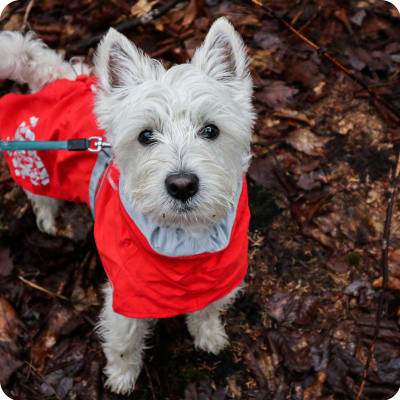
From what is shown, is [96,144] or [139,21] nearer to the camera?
[96,144]

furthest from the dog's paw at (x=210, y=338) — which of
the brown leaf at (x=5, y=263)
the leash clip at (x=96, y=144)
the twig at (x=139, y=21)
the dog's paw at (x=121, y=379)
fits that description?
the twig at (x=139, y=21)

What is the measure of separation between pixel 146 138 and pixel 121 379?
2.35 metres

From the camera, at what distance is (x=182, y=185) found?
2084 millimetres

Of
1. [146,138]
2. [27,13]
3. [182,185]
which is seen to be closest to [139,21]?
[27,13]

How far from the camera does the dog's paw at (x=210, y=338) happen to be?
3.47 meters

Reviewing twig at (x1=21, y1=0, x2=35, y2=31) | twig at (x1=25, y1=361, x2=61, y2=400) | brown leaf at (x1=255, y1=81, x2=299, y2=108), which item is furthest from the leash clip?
twig at (x1=21, y1=0, x2=35, y2=31)

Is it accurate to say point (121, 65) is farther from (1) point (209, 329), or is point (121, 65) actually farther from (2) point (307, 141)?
(2) point (307, 141)

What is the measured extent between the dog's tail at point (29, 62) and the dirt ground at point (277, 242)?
1.38m

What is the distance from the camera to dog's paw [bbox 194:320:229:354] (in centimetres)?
347

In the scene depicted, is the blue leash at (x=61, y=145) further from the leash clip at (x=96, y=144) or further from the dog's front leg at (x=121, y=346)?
the dog's front leg at (x=121, y=346)

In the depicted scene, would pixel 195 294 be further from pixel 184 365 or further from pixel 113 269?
pixel 184 365

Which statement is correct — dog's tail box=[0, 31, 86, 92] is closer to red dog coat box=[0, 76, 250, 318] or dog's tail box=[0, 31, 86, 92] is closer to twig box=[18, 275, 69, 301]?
red dog coat box=[0, 76, 250, 318]

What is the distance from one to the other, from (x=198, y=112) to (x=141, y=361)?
2549 mm

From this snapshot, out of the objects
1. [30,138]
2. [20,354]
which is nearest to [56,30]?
[30,138]
